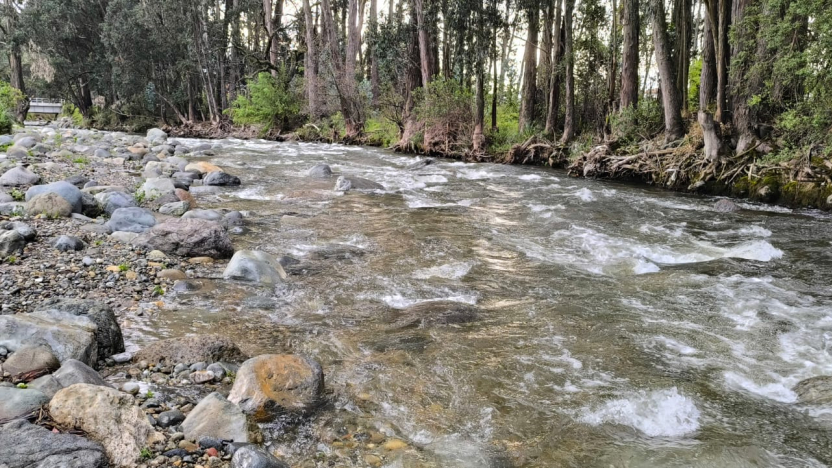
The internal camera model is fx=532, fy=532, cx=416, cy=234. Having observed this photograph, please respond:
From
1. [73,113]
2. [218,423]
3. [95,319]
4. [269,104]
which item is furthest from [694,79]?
[73,113]

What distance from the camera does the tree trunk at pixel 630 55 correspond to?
48.7 feet

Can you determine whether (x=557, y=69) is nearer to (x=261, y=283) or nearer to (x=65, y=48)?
(x=261, y=283)

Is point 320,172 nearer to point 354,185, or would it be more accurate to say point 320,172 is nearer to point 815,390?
point 354,185

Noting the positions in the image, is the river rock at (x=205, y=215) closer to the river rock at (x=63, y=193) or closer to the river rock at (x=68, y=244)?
the river rock at (x=63, y=193)

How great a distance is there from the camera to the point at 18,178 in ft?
29.1

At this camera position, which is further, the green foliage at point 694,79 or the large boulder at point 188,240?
the green foliage at point 694,79

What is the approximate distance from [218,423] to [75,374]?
93 centimetres

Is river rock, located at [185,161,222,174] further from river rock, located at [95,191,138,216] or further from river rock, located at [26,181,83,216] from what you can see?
river rock, located at [26,181,83,216]

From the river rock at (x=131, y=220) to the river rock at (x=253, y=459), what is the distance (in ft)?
16.6

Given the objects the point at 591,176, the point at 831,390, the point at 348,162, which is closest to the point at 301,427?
the point at 831,390

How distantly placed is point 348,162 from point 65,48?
31649 millimetres

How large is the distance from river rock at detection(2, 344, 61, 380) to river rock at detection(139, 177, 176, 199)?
6611mm

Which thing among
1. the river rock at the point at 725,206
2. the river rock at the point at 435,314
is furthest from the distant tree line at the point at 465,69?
the river rock at the point at 435,314

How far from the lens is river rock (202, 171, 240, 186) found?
39.1ft
